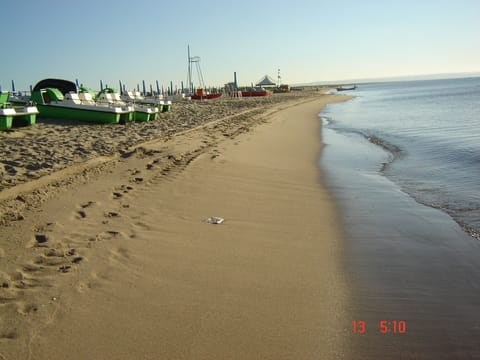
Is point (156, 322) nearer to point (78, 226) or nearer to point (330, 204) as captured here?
point (78, 226)

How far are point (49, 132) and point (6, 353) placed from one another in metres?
10.0

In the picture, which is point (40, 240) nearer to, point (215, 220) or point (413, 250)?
point (215, 220)

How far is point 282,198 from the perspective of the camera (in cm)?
586

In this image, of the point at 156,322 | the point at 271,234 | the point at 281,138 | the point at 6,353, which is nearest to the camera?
the point at 6,353

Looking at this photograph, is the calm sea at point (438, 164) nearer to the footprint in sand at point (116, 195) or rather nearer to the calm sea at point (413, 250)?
the calm sea at point (413, 250)

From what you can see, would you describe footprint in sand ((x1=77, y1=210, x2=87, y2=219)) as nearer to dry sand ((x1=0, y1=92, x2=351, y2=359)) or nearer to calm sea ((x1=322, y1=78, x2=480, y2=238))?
dry sand ((x1=0, y1=92, x2=351, y2=359))

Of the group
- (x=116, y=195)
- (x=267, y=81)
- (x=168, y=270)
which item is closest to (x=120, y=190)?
(x=116, y=195)

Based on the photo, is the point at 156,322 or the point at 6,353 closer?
the point at 6,353

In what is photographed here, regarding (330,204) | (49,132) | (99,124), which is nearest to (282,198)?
(330,204)
